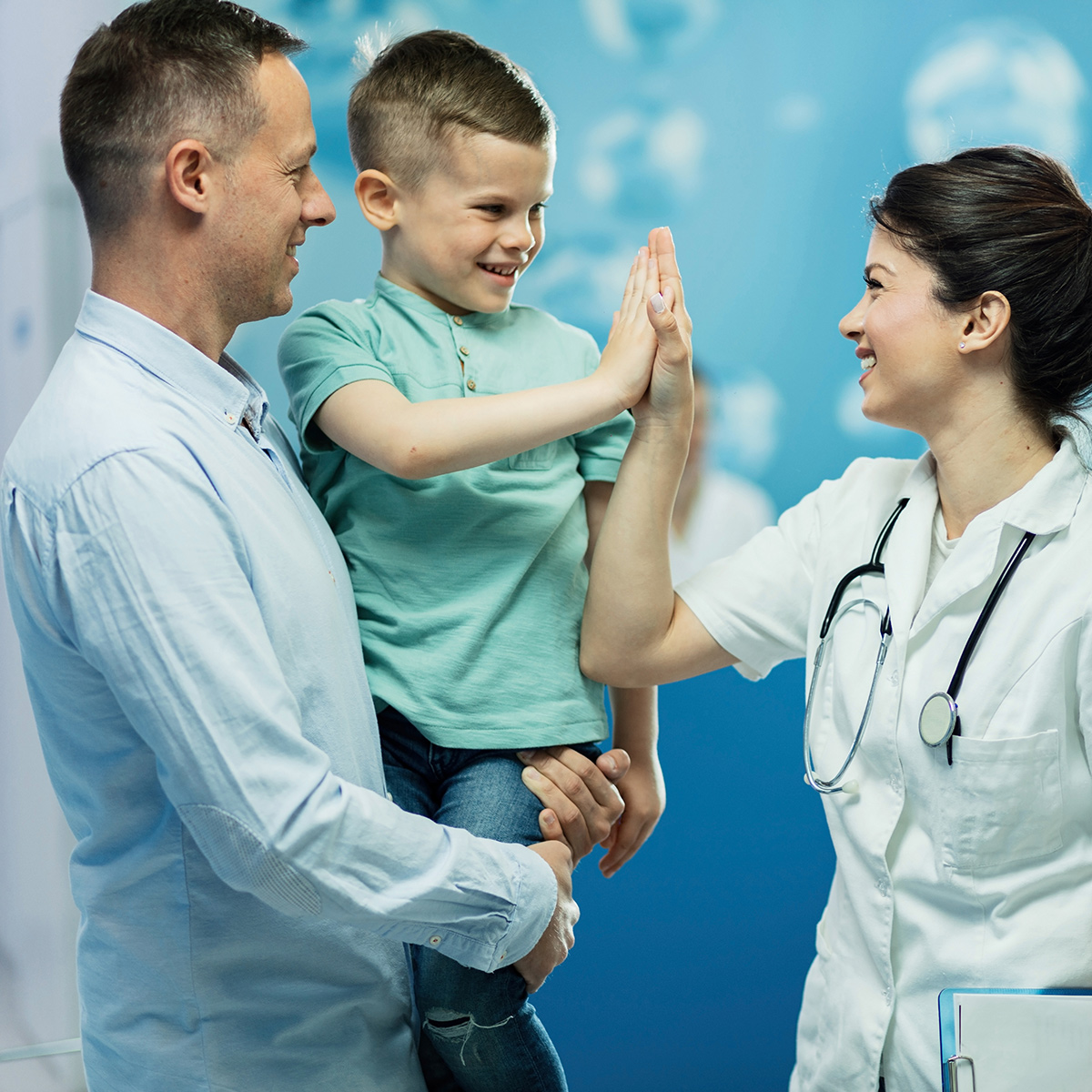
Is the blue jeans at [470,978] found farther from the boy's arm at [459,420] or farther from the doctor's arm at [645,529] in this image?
the boy's arm at [459,420]

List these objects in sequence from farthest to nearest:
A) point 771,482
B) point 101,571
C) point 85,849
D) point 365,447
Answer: point 771,482, point 365,447, point 85,849, point 101,571

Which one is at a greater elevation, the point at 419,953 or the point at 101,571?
the point at 101,571

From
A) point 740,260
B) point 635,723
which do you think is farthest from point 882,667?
point 740,260

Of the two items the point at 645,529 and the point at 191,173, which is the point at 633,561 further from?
the point at 191,173

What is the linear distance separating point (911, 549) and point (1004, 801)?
0.36m

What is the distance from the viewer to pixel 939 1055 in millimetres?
1387

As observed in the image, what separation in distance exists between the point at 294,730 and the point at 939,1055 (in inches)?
35.5

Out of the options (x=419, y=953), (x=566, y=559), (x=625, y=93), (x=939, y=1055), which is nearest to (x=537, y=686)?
(x=566, y=559)

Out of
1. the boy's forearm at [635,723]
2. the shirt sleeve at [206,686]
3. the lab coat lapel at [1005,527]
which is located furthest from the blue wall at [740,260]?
the shirt sleeve at [206,686]

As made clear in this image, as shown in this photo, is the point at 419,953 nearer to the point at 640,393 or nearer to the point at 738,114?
the point at 640,393

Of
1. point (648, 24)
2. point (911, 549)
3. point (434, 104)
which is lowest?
point (911, 549)

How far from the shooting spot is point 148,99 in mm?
1185

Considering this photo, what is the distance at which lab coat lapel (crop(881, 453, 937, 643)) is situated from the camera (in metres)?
1.50

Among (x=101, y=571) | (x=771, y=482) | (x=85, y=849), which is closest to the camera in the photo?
(x=101, y=571)
